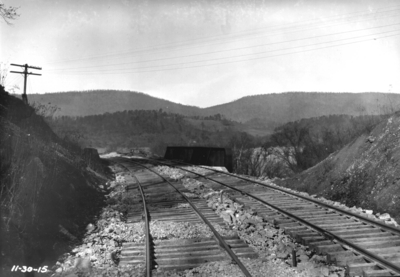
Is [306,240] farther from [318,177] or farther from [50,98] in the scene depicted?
[50,98]

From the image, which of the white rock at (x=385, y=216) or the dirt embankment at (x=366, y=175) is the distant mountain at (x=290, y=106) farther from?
the white rock at (x=385, y=216)

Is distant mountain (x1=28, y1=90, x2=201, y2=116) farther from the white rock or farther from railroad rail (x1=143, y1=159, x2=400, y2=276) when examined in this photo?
the white rock

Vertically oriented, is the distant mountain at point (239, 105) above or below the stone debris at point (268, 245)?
above

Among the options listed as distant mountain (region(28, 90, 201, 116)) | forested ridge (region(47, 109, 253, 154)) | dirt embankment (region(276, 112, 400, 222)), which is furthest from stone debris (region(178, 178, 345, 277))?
distant mountain (region(28, 90, 201, 116))

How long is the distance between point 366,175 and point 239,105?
422 feet

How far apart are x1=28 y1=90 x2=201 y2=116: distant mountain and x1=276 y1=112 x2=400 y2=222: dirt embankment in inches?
4604

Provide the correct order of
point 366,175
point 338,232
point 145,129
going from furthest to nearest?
point 145,129 < point 366,175 < point 338,232

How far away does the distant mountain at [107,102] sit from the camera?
129250 millimetres

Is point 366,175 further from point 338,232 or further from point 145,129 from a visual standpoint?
point 145,129

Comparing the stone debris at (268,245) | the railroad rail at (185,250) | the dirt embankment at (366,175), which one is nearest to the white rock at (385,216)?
the dirt embankment at (366,175)

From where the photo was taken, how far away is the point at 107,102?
136 meters

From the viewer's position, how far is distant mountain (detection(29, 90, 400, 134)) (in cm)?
11231

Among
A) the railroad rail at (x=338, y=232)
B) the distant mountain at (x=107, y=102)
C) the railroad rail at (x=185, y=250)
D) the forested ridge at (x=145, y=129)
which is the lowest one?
the railroad rail at (x=185, y=250)

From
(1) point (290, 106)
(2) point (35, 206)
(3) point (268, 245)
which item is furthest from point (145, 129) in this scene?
(3) point (268, 245)
